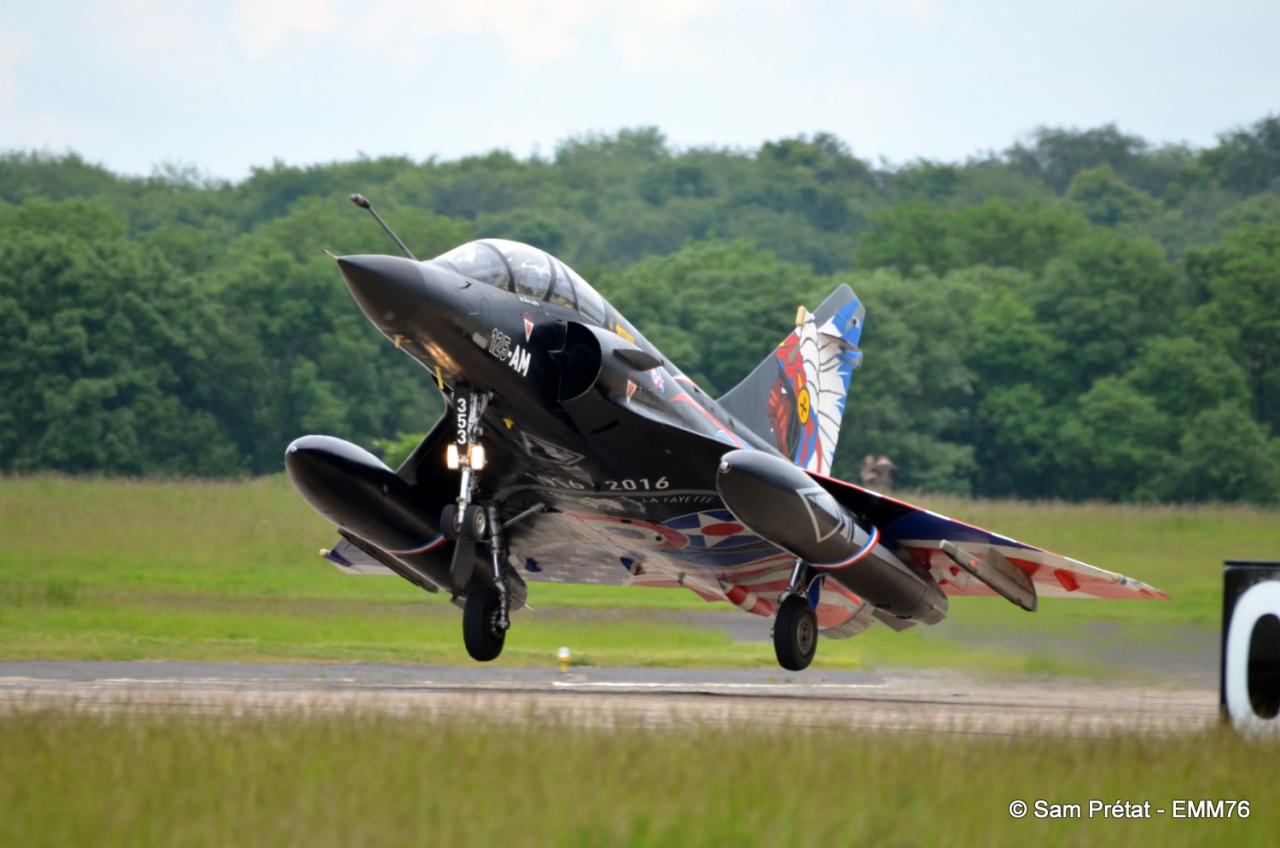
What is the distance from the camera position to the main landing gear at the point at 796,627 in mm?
14500

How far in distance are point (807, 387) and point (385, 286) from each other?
7.15 metres

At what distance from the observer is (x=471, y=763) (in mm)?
8336

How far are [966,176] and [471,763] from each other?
82481mm

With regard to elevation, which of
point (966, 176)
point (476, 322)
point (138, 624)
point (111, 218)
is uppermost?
point (966, 176)

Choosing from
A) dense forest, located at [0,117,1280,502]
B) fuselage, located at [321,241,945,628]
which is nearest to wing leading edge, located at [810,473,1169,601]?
fuselage, located at [321,241,945,628]

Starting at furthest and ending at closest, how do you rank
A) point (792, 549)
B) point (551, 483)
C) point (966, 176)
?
point (966, 176) < point (551, 483) < point (792, 549)

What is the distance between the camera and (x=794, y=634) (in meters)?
14.5

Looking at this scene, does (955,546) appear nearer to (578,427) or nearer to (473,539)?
(578,427)

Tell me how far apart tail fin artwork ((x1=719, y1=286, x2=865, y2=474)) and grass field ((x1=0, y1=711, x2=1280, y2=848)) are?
25.8 feet

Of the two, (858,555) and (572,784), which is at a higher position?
(858,555)

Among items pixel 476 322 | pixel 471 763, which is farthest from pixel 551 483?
pixel 471 763

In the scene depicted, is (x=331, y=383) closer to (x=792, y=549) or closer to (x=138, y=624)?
(x=138, y=624)

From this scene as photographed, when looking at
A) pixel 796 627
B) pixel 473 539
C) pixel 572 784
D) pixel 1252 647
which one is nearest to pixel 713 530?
pixel 796 627

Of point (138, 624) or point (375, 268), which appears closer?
point (375, 268)
